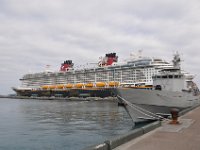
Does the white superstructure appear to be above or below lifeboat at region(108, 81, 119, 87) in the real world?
above

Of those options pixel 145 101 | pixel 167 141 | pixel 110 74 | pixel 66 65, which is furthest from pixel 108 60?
pixel 167 141

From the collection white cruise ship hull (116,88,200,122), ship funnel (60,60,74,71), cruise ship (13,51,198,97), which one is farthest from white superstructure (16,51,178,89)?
white cruise ship hull (116,88,200,122)

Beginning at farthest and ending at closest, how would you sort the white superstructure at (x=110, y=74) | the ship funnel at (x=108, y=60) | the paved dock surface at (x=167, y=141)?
the ship funnel at (x=108, y=60) < the white superstructure at (x=110, y=74) < the paved dock surface at (x=167, y=141)

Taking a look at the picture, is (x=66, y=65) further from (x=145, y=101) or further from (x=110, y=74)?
(x=145, y=101)

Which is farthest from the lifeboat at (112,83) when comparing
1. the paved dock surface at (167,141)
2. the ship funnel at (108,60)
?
the paved dock surface at (167,141)

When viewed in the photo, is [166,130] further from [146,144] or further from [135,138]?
[146,144]

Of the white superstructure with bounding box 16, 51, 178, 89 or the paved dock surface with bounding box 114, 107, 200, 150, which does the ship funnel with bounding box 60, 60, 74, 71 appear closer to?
the white superstructure with bounding box 16, 51, 178, 89

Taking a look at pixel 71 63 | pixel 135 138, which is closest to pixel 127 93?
pixel 135 138

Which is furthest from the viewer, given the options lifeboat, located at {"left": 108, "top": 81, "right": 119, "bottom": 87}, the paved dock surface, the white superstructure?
lifeboat, located at {"left": 108, "top": 81, "right": 119, "bottom": 87}

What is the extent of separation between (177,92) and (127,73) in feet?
238

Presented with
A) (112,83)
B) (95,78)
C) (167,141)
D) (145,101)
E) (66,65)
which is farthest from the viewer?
(66,65)

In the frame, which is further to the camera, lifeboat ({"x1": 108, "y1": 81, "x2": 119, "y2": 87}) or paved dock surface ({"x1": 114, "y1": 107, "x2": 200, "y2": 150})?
lifeboat ({"x1": 108, "y1": 81, "x2": 119, "y2": 87})

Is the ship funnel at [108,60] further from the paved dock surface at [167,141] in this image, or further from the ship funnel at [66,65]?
the paved dock surface at [167,141]

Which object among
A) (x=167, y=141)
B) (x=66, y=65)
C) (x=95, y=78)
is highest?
(x=66, y=65)
